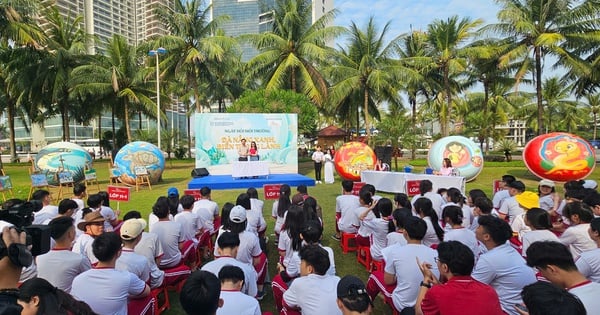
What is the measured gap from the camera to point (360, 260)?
18.4 feet

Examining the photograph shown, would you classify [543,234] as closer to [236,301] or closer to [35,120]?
[236,301]

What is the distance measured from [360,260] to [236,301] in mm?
3578

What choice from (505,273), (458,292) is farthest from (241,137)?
(458,292)

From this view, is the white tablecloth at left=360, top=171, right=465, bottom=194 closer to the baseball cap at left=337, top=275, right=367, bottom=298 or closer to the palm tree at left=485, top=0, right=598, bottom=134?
the baseball cap at left=337, top=275, right=367, bottom=298

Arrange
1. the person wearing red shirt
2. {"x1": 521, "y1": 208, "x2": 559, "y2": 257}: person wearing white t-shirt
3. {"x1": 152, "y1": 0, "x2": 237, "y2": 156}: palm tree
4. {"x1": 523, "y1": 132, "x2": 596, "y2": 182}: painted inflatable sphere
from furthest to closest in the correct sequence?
{"x1": 152, "y1": 0, "x2": 237, "y2": 156}: palm tree, {"x1": 523, "y1": 132, "x2": 596, "y2": 182}: painted inflatable sphere, {"x1": 521, "y1": 208, "x2": 559, "y2": 257}: person wearing white t-shirt, the person wearing red shirt

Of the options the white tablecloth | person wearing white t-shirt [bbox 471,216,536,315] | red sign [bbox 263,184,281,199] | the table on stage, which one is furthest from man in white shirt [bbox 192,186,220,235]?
the table on stage

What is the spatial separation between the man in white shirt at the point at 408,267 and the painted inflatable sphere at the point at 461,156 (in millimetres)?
10883

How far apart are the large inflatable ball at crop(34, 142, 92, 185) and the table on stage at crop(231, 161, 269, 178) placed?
5661mm

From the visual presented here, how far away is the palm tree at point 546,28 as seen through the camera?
1752 cm

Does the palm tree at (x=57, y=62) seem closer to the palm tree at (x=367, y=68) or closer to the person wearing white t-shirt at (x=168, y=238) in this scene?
the palm tree at (x=367, y=68)

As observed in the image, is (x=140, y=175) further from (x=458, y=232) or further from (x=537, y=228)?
(x=537, y=228)

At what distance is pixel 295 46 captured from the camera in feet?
74.5

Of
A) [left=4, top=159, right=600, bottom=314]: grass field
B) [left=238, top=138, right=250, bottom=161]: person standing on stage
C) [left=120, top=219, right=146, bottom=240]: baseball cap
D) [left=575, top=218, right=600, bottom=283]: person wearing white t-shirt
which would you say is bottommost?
[left=4, top=159, right=600, bottom=314]: grass field

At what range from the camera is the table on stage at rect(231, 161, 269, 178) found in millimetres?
13781
